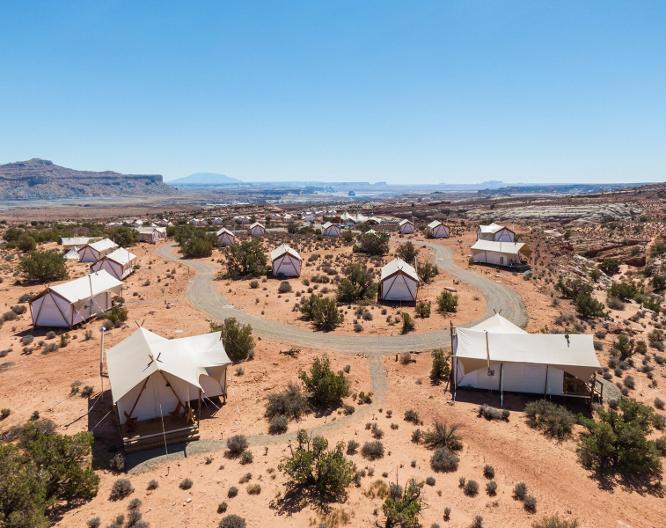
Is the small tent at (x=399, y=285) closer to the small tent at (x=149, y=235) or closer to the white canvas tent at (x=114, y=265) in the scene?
the white canvas tent at (x=114, y=265)

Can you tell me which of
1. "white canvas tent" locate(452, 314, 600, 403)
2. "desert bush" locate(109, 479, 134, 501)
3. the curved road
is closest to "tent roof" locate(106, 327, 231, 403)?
"desert bush" locate(109, 479, 134, 501)

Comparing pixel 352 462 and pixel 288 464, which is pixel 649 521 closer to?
pixel 352 462

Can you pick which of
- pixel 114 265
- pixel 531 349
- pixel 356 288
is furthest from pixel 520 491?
pixel 114 265

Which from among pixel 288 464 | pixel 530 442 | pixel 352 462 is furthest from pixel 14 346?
pixel 530 442

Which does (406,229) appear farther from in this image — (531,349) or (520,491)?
(520,491)

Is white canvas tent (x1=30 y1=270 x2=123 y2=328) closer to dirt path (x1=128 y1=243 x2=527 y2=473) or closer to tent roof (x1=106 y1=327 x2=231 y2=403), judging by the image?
dirt path (x1=128 y1=243 x2=527 y2=473)

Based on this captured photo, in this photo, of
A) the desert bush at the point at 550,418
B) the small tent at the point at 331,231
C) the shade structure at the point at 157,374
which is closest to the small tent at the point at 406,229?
the small tent at the point at 331,231
